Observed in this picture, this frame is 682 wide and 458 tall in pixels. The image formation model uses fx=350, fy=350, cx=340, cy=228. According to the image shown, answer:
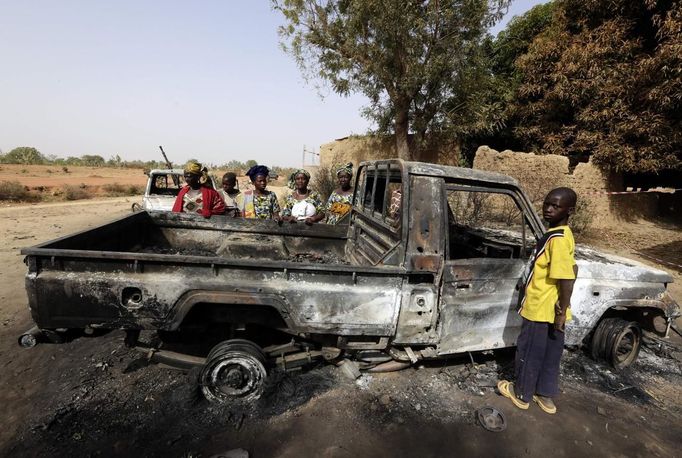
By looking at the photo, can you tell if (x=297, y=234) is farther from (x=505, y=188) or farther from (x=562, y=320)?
(x=562, y=320)

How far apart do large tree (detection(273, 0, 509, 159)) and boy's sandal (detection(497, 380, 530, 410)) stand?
904 centimetres

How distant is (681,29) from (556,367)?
1017 cm

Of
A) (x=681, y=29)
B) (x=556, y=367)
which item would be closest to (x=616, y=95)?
(x=681, y=29)

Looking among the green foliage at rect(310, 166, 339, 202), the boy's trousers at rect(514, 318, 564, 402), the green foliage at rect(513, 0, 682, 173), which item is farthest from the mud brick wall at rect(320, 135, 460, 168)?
the boy's trousers at rect(514, 318, 564, 402)

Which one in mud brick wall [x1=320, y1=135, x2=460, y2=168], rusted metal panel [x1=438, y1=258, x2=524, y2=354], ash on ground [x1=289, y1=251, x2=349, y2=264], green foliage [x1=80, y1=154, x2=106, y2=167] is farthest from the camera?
green foliage [x1=80, y1=154, x2=106, y2=167]

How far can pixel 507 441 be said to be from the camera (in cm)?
256

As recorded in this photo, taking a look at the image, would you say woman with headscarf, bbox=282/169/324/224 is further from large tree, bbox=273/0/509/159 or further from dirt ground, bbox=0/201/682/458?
large tree, bbox=273/0/509/159

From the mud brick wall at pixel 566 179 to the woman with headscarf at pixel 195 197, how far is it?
8087 millimetres

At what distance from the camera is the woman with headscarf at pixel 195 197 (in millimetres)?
4512

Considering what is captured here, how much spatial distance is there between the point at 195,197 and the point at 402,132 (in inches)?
323

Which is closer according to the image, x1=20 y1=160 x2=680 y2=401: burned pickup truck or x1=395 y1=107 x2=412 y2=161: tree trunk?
x1=20 y1=160 x2=680 y2=401: burned pickup truck

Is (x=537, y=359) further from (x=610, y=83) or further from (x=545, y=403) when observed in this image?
(x=610, y=83)

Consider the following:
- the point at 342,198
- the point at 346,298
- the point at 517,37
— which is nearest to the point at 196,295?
the point at 346,298

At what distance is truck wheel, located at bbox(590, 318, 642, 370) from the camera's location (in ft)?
10.9
